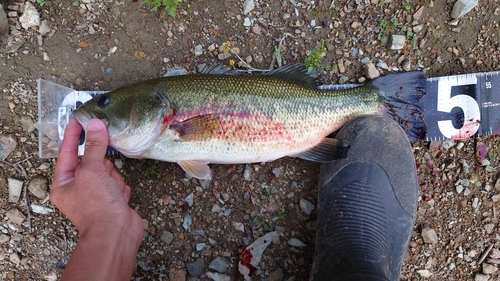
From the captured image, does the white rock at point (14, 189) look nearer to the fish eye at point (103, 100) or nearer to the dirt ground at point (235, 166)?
the dirt ground at point (235, 166)

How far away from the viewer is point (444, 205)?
3695 millimetres

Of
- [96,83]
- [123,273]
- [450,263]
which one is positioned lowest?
[450,263]

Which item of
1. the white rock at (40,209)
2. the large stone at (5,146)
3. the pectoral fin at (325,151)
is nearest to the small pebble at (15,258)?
the white rock at (40,209)

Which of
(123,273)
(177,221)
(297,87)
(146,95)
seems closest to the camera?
(123,273)

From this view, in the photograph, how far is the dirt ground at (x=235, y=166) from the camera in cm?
365

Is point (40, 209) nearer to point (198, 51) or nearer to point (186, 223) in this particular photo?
point (186, 223)

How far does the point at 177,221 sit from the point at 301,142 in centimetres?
148

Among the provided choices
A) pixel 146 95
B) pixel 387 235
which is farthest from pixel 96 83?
pixel 387 235

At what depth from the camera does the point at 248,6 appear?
12.5 ft

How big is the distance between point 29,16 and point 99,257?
2.61m

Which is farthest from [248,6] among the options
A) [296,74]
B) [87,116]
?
[87,116]

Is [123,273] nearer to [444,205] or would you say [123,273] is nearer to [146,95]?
[146,95]

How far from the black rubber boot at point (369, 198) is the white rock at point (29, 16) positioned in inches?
128

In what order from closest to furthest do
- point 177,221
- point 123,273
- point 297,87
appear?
1. point 123,273
2. point 297,87
3. point 177,221
